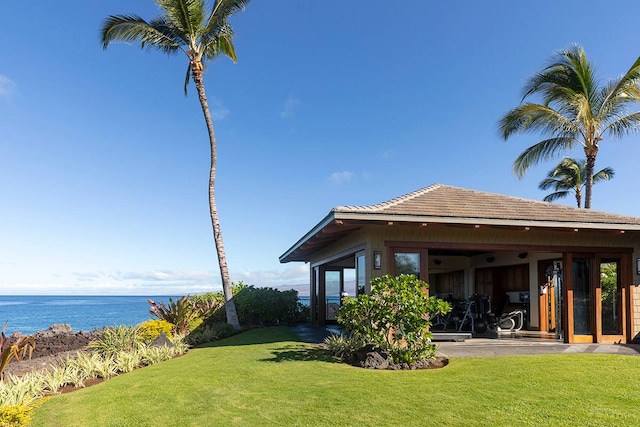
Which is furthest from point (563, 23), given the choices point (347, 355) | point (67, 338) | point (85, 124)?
point (67, 338)

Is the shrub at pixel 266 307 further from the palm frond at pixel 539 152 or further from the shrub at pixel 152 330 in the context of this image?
the palm frond at pixel 539 152

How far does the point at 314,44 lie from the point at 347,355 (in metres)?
14.5

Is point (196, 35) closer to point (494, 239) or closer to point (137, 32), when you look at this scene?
point (137, 32)

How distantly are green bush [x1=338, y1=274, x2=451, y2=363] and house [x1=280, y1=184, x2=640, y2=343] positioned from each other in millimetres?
1591

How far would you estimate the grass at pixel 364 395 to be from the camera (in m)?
5.09

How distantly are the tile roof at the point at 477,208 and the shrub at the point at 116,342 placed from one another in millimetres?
6161

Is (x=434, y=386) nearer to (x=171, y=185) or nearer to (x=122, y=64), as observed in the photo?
(x=122, y=64)

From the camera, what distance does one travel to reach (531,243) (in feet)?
35.7

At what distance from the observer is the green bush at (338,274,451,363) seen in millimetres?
7852

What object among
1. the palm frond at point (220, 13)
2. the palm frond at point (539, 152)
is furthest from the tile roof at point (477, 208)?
the palm frond at point (539, 152)

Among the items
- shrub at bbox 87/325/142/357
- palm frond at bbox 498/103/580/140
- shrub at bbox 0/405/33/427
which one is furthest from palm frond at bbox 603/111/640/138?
shrub at bbox 0/405/33/427

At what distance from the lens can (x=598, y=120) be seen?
17.7 metres

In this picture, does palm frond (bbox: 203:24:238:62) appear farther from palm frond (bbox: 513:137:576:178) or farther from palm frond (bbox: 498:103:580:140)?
palm frond (bbox: 513:137:576:178)

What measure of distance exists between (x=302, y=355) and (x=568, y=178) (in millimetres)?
26012
